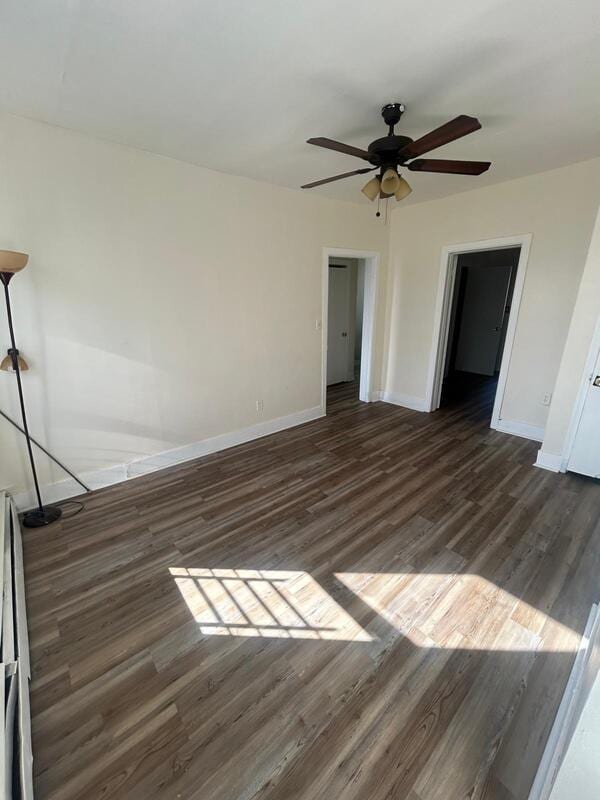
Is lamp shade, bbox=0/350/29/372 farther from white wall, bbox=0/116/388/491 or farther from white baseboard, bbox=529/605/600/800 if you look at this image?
white baseboard, bbox=529/605/600/800

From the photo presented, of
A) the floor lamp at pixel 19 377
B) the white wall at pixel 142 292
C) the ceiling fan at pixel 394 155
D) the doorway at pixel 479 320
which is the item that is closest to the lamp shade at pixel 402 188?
the ceiling fan at pixel 394 155

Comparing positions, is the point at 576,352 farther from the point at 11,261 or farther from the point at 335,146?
the point at 11,261

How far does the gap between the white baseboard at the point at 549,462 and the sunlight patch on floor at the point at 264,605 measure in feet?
8.55

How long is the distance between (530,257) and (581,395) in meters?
1.56

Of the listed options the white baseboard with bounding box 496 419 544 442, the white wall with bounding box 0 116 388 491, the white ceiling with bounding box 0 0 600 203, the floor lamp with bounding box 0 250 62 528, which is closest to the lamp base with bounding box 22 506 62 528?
the floor lamp with bounding box 0 250 62 528

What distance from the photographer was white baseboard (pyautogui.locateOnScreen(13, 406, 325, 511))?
2.67 metres

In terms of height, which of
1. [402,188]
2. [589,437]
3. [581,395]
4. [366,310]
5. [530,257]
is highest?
[402,188]

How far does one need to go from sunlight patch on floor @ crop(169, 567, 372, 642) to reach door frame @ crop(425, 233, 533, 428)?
130 inches

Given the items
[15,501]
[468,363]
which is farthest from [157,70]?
[468,363]

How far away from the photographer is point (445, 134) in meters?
1.73

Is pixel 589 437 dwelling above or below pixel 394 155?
below

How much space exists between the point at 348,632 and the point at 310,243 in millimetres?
3735

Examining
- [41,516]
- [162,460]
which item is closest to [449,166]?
[162,460]

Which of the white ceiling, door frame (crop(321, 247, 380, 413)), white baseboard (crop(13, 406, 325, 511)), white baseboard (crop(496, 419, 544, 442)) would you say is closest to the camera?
the white ceiling
